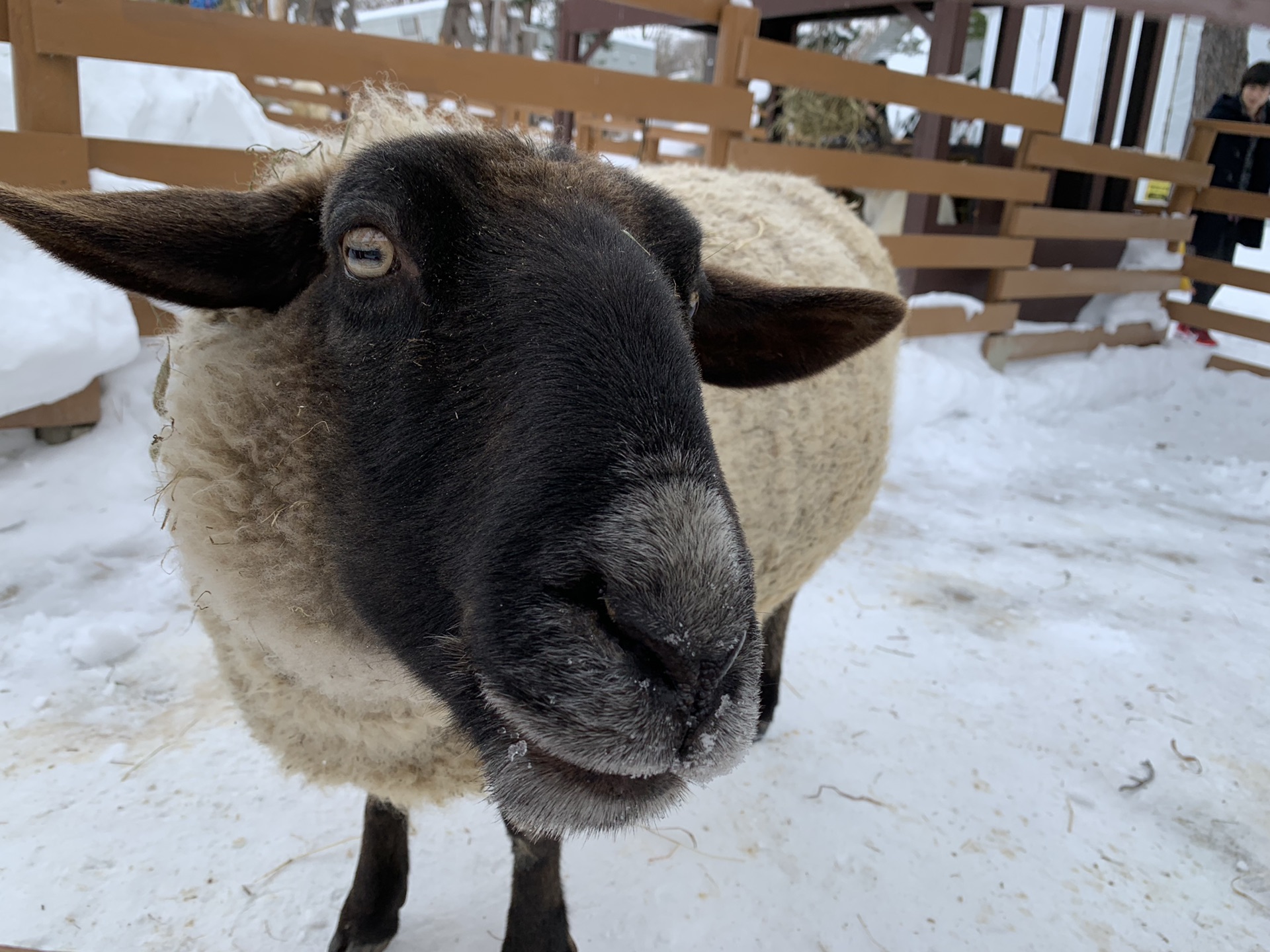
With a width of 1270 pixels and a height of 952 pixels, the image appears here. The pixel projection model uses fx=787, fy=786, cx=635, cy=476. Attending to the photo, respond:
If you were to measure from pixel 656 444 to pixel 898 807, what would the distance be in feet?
6.76

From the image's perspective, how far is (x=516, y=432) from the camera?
3.76 feet

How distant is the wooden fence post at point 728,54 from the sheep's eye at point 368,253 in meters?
4.51

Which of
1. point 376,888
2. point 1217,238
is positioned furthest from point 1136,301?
point 376,888

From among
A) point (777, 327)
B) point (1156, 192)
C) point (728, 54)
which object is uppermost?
point (728, 54)

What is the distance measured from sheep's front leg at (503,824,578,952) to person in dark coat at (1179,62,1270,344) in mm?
10505

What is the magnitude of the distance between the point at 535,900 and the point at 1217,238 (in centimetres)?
1108

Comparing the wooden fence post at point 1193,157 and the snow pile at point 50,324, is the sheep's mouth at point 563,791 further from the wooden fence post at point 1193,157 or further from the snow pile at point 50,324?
the wooden fence post at point 1193,157

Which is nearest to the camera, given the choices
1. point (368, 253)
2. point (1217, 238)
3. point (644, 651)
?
point (644, 651)

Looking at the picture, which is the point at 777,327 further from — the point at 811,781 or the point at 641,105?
the point at 641,105

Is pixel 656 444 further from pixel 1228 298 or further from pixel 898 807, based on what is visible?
pixel 1228 298

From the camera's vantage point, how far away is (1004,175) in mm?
7234

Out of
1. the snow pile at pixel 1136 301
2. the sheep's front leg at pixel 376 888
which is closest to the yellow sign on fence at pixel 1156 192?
the snow pile at pixel 1136 301

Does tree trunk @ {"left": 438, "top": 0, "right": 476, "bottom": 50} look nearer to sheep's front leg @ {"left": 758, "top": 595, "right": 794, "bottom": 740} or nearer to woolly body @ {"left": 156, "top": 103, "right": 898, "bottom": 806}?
Answer: sheep's front leg @ {"left": 758, "top": 595, "right": 794, "bottom": 740}

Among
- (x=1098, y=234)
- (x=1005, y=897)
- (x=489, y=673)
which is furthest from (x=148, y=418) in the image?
(x=1098, y=234)
